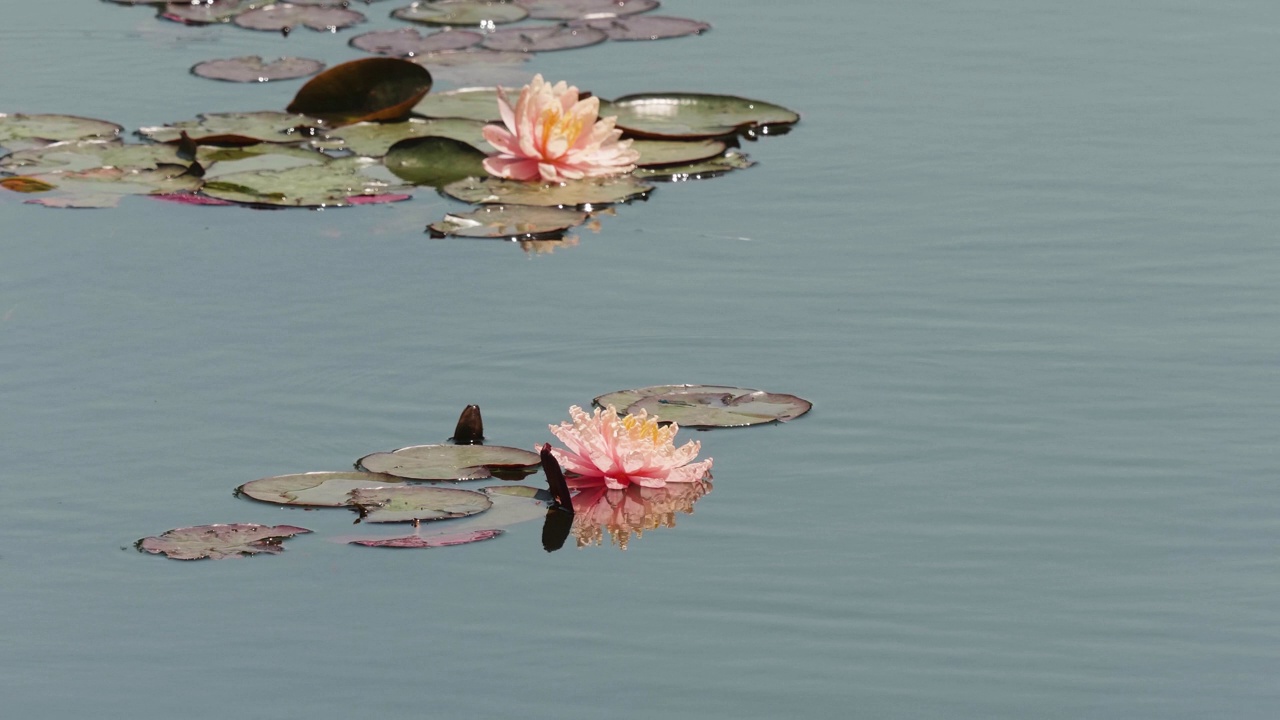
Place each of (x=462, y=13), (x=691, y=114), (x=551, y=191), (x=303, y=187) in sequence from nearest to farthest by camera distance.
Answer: (x=303, y=187), (x=551, y=191), (x=691, y=114), (x=462, y=13)

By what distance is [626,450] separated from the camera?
15.0 ft

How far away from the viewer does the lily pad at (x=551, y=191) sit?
22.6 ft

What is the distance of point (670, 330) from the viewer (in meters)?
5.51

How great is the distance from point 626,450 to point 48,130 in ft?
12.4

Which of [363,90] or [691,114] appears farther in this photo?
[363,90]

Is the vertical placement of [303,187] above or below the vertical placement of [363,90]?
below

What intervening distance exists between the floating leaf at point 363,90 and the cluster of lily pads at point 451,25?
622mm

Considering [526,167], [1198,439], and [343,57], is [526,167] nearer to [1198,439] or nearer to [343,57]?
[343,57]

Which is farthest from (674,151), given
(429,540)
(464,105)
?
(429,540)

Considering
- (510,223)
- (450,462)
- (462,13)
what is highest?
(462,13)

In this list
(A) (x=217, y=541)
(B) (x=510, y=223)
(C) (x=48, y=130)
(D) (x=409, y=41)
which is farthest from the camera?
(D) (x=409, y=41)

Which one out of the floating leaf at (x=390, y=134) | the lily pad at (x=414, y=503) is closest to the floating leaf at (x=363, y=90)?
the floating leaf at (x=390, y=134)

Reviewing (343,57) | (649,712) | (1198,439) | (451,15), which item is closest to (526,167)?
(343,57)

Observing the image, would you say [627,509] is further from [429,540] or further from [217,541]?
[217,541]
